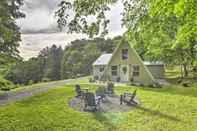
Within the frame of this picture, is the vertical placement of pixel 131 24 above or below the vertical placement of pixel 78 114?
above

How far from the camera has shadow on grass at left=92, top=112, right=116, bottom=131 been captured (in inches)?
505

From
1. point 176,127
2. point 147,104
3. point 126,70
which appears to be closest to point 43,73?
point 126,70

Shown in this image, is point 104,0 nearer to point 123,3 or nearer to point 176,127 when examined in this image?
point 123,3

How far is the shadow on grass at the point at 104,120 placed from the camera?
1283 cm

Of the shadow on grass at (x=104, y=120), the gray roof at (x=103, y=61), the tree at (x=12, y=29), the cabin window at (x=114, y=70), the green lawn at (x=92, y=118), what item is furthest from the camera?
the gray roof at (x=103, y=61)

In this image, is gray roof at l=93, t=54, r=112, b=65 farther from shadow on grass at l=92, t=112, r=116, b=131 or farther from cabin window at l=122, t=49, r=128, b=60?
shadow on grass at l=92, t=112, r=116, b=131

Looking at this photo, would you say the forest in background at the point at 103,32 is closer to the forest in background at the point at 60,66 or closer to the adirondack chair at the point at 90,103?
the forest in background at the point at 60,66

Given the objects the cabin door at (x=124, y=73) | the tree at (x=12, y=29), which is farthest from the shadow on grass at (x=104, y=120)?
the cabin door at (x=124, y=73)

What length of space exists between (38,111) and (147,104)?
7542mm

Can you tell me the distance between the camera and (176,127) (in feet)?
42.5

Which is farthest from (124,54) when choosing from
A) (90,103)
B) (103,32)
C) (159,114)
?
(103,32)

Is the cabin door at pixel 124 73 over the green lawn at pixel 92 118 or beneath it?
over

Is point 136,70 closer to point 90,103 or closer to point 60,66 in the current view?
point 90,103

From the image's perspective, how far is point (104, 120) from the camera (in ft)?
46.1
